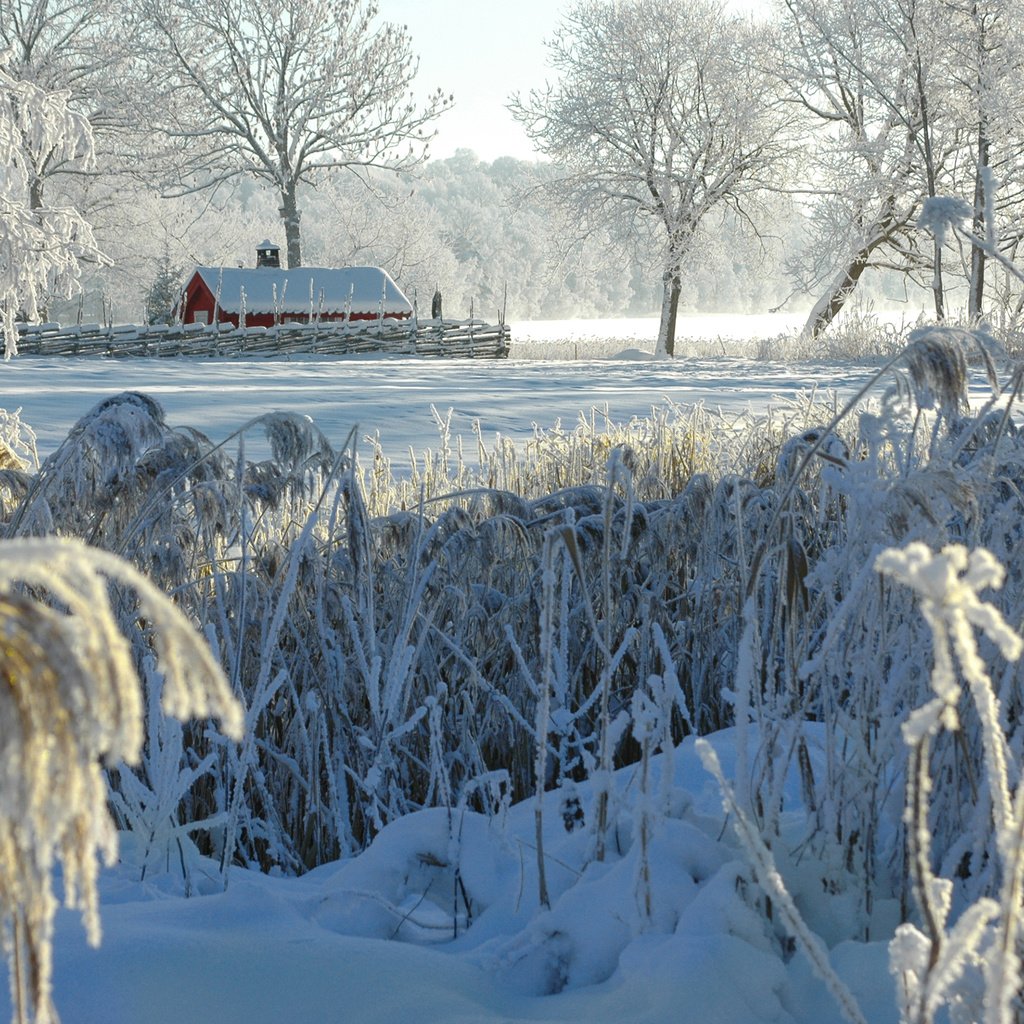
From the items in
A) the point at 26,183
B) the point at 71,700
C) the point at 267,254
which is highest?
the point at 267,254

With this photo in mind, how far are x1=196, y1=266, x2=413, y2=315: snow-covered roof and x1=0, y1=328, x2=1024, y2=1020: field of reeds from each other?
22.2m

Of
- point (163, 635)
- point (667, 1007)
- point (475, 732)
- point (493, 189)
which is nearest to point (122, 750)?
point (163, 635)

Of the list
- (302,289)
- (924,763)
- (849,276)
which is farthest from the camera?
(302,289)

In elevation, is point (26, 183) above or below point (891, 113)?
below

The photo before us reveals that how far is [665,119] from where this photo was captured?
2756 cm

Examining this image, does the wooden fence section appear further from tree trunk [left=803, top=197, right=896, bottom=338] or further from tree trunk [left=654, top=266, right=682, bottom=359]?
tree trunk [left=803, top=197, right=896, bottom=338]

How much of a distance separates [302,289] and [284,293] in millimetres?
1535

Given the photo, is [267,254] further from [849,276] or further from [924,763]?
[924,763]

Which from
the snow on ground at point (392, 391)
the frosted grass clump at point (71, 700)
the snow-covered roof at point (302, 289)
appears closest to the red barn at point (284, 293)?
the snow-covered roof at point (302, 289)

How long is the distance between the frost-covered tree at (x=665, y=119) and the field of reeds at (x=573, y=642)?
2389 cm

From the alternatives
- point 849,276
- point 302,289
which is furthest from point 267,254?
point 849,276

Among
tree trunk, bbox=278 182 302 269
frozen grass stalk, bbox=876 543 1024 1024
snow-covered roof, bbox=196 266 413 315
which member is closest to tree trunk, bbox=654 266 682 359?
snow-covered roof, bbox=196 266 413 315

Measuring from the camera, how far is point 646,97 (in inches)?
1087

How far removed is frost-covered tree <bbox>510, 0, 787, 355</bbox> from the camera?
88.6 feet
